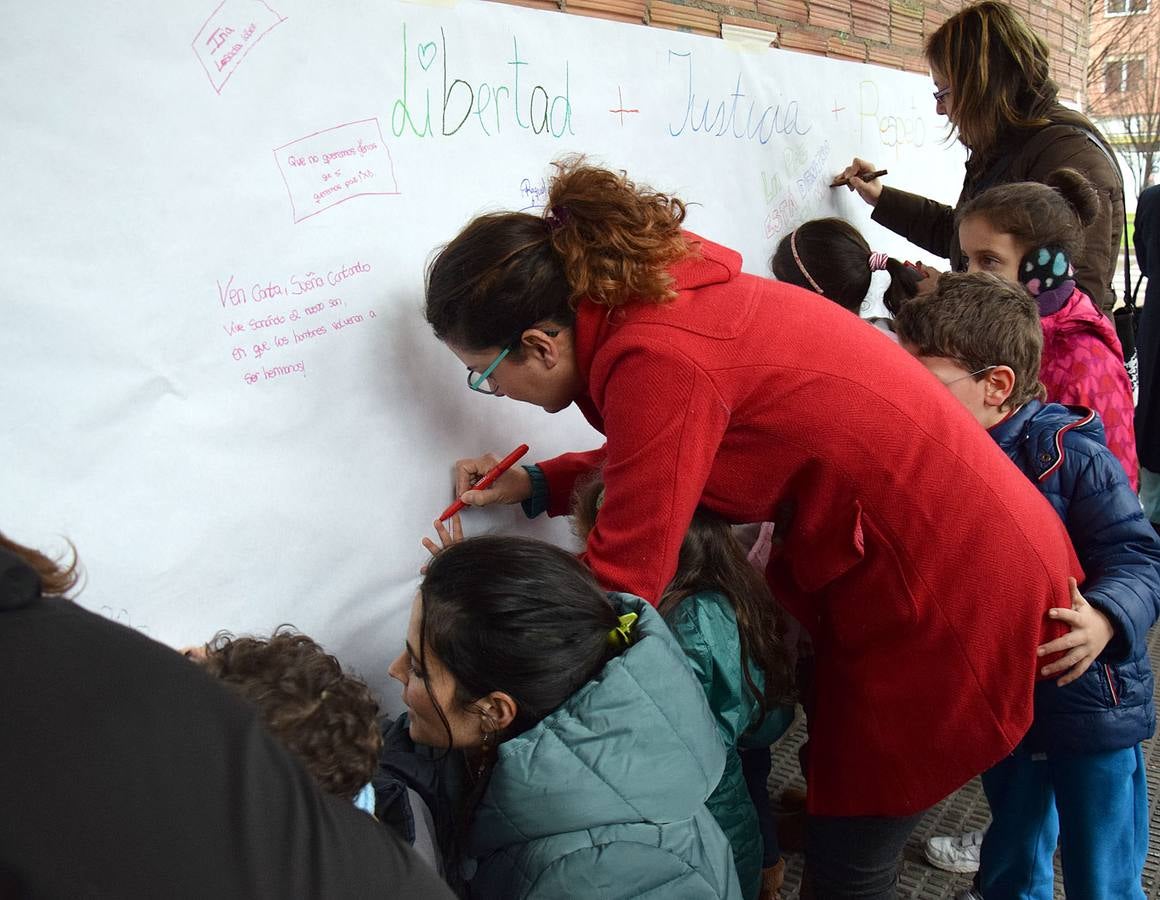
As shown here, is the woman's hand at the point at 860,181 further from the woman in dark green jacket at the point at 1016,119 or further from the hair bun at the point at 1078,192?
the hair bun at the point at 1078,192

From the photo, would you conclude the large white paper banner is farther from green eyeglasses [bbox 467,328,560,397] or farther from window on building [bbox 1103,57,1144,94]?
window on building [bbox 1103,57,1144,94]

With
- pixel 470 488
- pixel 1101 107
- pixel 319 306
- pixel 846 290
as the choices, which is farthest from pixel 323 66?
pixel 1101 107

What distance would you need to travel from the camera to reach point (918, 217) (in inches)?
102

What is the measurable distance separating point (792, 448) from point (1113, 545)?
0.60 meters

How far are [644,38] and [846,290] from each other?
78cm

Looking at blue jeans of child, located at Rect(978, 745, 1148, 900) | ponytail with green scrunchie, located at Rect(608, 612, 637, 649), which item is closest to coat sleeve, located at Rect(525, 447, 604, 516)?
ponytail with green scrunchie, located at Rect(608, 612, 637, 649)

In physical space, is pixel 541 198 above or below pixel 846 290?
above

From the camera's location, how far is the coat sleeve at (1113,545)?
4.58ft

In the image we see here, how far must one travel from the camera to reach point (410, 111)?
1.44 meters

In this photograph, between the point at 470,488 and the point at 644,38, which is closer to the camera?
the point at 470,488

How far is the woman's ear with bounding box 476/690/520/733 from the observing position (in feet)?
3.72

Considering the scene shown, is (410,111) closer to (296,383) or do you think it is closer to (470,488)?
(296,383)

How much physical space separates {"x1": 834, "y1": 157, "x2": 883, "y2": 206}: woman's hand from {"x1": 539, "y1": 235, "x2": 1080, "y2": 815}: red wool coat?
1402 millimetres

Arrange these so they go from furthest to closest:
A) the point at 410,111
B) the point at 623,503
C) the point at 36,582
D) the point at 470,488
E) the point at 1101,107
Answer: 1. the point at 1101,107
2. the point at 470,488
3. the point at 410,111
4. the point at 623,503
5. the point at 36,582
